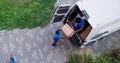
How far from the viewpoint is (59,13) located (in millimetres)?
14172

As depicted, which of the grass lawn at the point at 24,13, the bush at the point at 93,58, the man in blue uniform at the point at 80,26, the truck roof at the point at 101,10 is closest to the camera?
the truck roof at the point at 101,10

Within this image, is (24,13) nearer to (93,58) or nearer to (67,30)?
(67,30)

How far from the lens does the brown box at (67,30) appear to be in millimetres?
14273

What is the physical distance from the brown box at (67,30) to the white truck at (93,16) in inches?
9.1

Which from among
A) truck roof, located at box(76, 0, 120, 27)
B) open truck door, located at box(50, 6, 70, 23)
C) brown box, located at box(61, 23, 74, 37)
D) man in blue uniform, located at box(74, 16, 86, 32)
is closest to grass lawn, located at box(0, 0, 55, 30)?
open truck door, located at box(50, 6, 70, 23)

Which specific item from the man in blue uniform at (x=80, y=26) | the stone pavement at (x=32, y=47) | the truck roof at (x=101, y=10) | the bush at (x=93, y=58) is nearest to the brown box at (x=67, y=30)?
the man in blue uniform at (x=80, y=26)

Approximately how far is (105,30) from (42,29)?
Answer: 3091mm

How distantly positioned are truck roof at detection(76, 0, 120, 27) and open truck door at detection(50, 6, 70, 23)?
0.67m

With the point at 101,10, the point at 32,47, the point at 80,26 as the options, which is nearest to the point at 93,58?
the point at 80,26

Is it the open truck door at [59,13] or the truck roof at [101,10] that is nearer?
the truck roof at [101,10]

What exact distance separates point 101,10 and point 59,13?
1893mm

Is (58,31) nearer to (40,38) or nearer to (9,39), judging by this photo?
(40,38)

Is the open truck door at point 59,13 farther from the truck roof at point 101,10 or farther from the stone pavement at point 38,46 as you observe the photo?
the stone pavement at point 38,46

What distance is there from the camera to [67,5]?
46.1 ft
